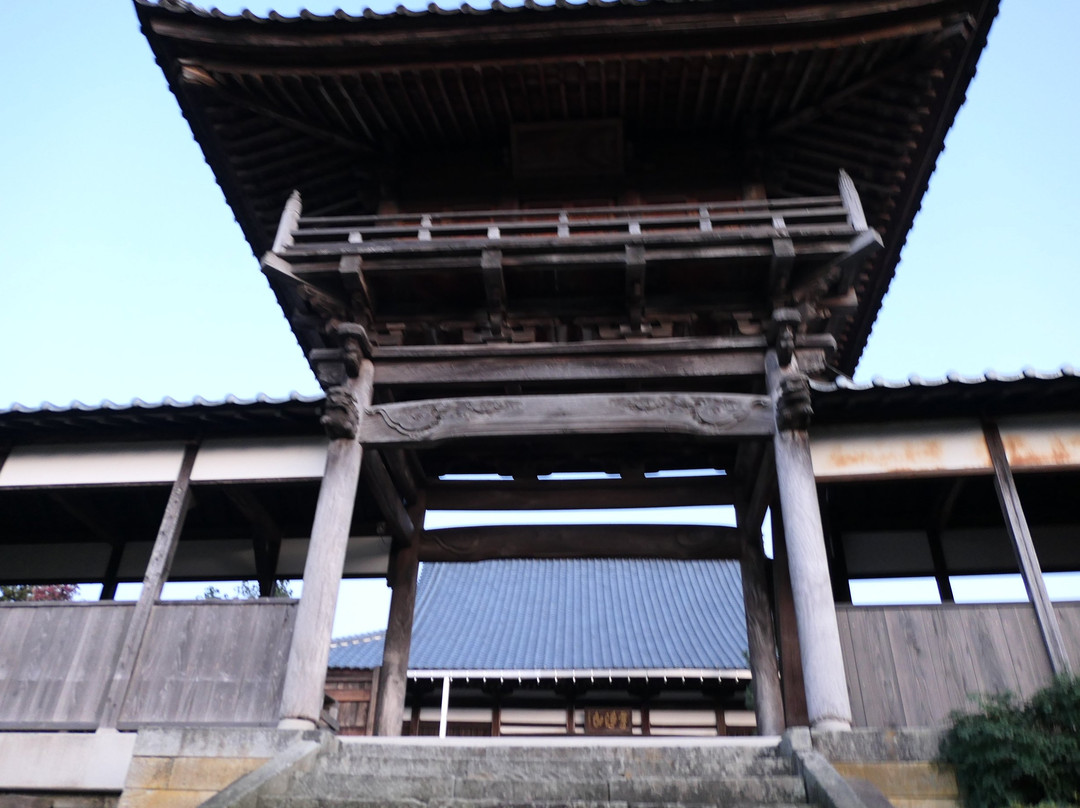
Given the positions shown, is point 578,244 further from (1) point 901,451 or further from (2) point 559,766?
(2) point 559,766

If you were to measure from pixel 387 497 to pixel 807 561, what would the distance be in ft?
15.1

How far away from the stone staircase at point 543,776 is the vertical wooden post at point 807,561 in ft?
1.96

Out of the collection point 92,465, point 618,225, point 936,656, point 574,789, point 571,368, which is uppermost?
point 618,225

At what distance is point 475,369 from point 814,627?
4.14 m

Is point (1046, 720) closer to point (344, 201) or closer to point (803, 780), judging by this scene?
point (803, 780)

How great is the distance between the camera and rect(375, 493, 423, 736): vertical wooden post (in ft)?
31.0

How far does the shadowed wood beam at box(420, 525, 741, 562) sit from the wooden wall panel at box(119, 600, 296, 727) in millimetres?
3049

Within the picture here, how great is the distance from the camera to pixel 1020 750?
5527mm

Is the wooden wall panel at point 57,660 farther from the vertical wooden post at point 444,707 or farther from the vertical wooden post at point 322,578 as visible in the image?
the vertical wooden post at point 444,707

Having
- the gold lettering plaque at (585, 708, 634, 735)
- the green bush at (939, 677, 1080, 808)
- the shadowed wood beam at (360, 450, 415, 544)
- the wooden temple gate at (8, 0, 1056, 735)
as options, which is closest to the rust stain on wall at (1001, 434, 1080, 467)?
the wooden temple gate at (8, 0, 1056, 735)

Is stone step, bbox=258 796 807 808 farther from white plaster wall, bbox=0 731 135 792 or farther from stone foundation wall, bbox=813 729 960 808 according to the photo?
white plaster wall, bbox=0 731 135 792

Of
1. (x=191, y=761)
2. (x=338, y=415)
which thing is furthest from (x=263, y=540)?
(x=191, y=761)

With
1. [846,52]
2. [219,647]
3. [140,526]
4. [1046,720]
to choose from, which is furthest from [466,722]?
[846,52]

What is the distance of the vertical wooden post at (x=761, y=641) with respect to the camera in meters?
8.98
